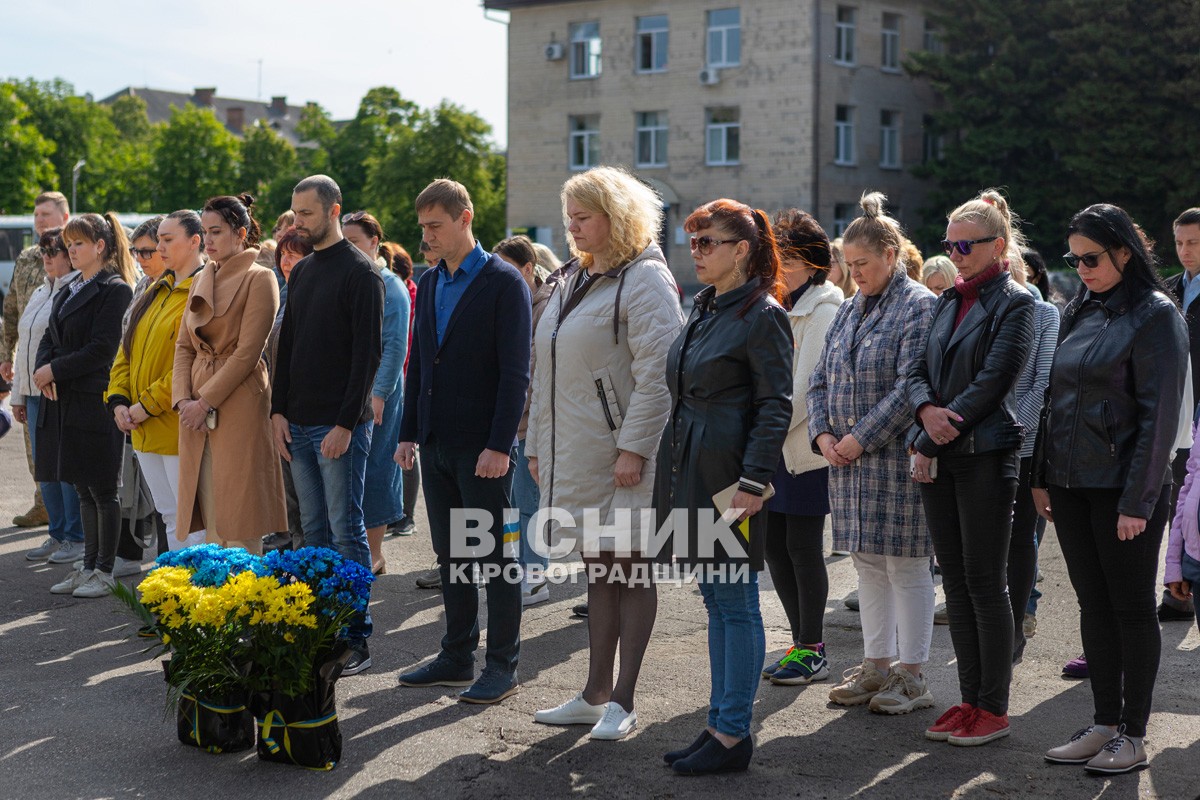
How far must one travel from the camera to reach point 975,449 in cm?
509

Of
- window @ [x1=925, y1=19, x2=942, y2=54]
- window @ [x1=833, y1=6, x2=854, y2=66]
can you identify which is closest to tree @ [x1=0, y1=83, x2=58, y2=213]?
window @ [x1=833, y1=6, x2=854, y2=66]

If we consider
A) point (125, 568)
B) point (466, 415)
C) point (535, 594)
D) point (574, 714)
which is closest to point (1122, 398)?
point (574, 714)

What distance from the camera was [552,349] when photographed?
5402mm

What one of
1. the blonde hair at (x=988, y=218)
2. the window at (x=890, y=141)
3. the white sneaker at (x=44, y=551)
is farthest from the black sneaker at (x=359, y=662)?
the window at (x=890, y=141)

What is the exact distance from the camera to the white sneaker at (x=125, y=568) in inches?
329

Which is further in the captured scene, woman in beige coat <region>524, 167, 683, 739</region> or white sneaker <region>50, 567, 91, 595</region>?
white sneaker <region>50, 567, 91, 595</region>

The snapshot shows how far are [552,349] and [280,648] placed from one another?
5.20 ft

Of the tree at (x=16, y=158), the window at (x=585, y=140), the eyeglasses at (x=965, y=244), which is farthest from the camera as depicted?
the tree at (x=16, y=158)

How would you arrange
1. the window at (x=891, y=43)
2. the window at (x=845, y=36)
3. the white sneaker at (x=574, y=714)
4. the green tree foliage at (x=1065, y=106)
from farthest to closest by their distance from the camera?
the window at (x=891, y=43) → the window at (x=845, y=36) → the green tree foliage at (x=1065, y=106) → the white sneaker at (x=574, y=714)

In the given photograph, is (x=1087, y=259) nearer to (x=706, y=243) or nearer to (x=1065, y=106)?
(x=706, y=243)

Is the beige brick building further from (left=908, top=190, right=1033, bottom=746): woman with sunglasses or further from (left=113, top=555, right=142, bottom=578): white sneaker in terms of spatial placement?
(left=908, top=190, right=1033, bottom=746): woman with sunglasses

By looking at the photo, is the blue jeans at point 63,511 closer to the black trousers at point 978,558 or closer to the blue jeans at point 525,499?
the blue jeans at point 525,499

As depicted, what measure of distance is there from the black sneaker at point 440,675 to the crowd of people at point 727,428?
1cm

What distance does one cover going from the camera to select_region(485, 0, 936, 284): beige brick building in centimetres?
4175
